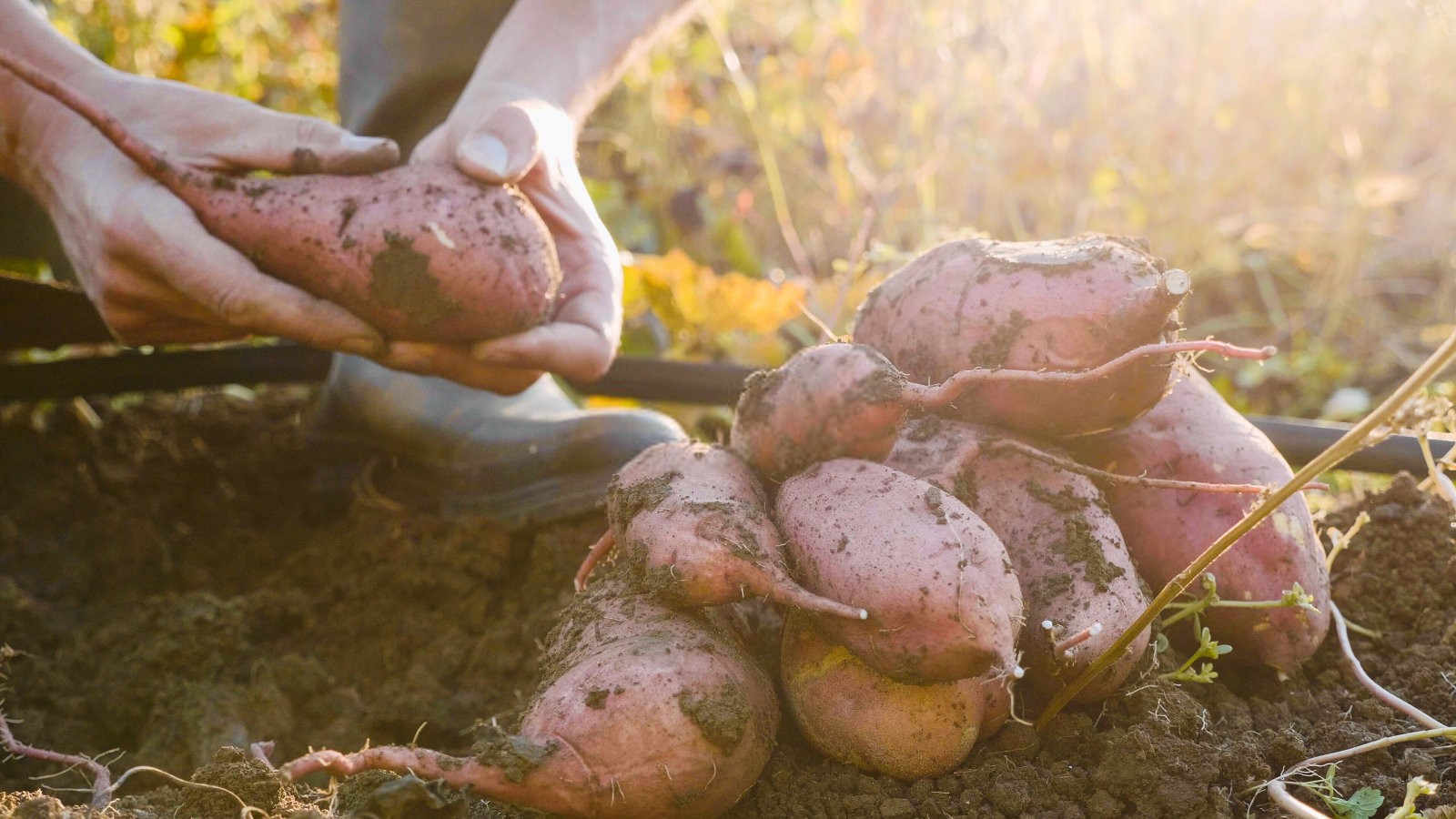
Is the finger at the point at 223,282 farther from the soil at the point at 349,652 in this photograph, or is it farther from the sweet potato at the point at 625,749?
the sweet potato at the point at 625,749

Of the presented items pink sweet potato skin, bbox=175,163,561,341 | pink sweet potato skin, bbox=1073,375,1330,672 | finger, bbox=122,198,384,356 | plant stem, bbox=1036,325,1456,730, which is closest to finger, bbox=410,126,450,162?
pink sweet potato skin, bbox=175,163,561,341

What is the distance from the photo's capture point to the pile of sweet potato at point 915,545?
3.76 ft

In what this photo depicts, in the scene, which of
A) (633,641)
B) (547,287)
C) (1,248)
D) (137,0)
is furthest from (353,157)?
(137,0)

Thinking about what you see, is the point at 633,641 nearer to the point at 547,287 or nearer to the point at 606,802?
the point at 606,802

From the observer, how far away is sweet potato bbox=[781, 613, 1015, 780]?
1197 millimetres

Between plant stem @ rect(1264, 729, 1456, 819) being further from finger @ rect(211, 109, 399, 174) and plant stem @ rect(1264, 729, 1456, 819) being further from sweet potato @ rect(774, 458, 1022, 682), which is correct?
finger @ rect(211, 109, 399, 174)

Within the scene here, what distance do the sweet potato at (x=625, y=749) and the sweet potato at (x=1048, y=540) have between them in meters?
0.34

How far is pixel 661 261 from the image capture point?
9.20 ft

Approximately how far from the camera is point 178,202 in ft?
5.32

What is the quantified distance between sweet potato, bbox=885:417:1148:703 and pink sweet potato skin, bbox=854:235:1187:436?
6cm

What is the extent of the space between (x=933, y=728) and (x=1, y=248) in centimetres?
246

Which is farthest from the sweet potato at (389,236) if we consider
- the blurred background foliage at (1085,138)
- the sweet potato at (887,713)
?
the blurred background foliage at (1085,138)

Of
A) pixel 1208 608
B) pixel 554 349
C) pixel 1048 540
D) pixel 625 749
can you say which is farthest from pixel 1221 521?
pixel 554 349

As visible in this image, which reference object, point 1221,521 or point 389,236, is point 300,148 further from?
point 1221,521
